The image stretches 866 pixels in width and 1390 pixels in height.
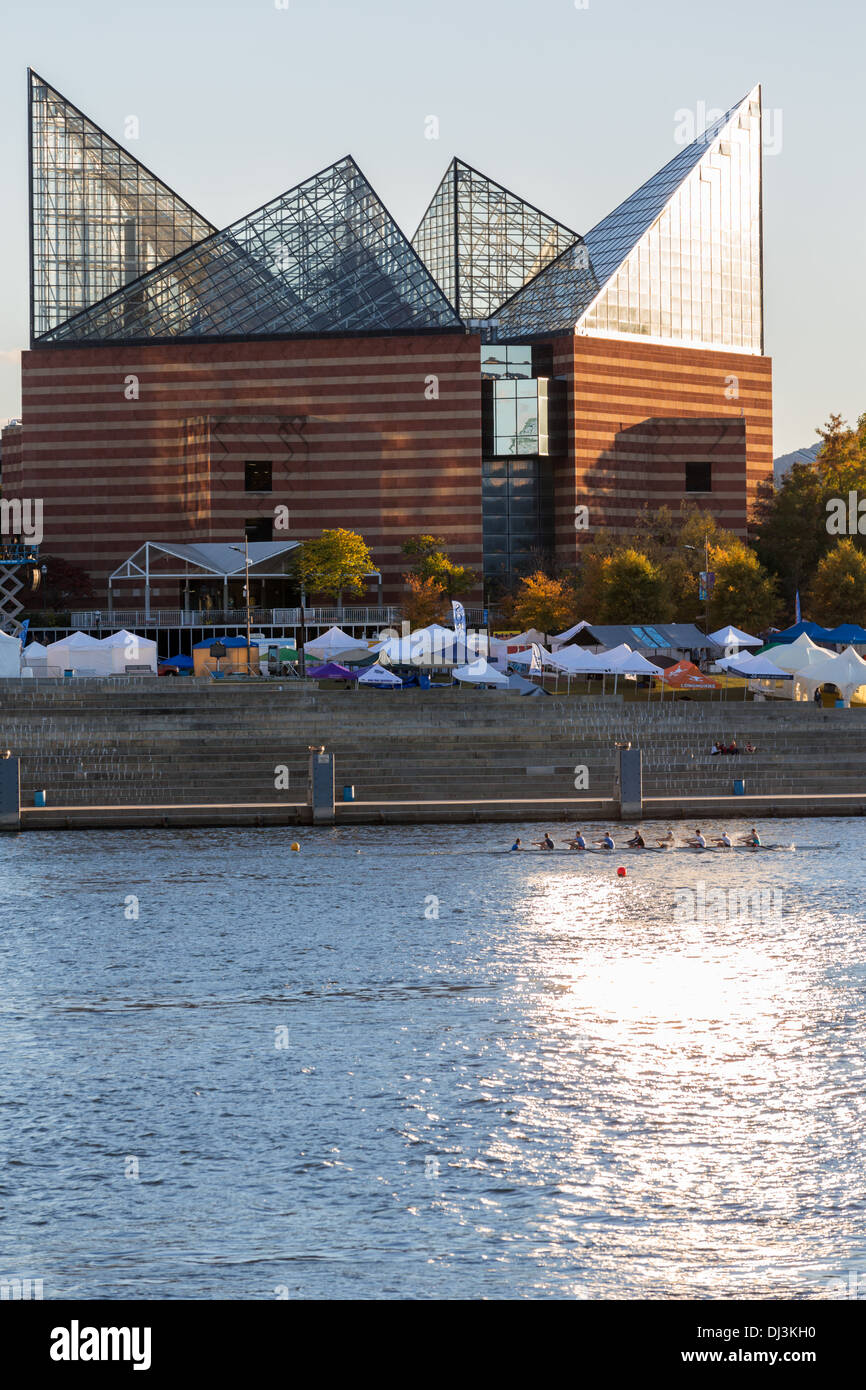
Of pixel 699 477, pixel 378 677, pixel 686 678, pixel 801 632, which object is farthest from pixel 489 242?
pixel 686 678

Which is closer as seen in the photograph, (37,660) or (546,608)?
(37,660)

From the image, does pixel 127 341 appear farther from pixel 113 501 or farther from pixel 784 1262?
pixel 784 1262

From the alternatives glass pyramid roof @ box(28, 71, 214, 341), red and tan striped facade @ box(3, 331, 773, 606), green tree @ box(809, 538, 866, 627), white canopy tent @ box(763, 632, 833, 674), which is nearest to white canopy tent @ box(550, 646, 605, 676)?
white canopy tent @ box(763, 632, 833, 674)

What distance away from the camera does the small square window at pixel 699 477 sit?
15038 centimetres

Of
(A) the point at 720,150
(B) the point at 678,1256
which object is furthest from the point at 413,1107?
(A) the point at 720,150

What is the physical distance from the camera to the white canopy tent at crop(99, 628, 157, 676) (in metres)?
82.1

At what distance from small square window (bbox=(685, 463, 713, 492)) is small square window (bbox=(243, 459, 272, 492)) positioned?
3665 centimetres

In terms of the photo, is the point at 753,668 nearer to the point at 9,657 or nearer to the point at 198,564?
the point at 9,657

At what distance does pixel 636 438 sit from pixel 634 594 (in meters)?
44.7

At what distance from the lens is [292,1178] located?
21750 millimetres

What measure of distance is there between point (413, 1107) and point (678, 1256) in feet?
21.8

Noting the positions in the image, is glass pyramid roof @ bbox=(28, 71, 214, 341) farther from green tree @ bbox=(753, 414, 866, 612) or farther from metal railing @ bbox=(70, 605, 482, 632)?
green tree @ bbox=(753, 414, 866, 612)

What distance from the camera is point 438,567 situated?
132 metres
